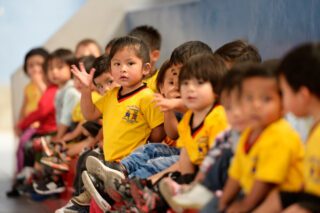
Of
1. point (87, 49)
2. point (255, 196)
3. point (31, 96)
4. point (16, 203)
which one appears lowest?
point (16, 203)

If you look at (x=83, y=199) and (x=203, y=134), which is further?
(x=83, y=199)

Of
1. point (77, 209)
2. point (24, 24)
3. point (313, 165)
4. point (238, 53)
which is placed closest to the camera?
point (313, 165)

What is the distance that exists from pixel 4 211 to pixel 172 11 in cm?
185

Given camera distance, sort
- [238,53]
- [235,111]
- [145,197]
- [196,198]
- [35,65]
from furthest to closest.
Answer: [35,65] < [238,53] < [145,197] < [196,198] < [235,111]

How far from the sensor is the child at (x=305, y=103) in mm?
2801

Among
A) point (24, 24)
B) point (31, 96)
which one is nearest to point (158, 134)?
point (31, 96)

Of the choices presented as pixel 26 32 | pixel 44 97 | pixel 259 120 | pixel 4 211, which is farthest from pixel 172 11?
pixel 26 32

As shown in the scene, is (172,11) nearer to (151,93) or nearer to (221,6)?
(221,6)

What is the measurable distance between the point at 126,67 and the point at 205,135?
112 cm

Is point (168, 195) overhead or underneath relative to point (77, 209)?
overhead

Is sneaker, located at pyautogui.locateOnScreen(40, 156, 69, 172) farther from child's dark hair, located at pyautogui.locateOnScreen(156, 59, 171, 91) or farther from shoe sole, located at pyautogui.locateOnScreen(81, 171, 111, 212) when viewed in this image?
child's dark hair, located at pyautogui.locateOnScreen(156, 59, 171, 91)

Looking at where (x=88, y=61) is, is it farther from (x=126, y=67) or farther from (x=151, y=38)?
(x=126, y=67)

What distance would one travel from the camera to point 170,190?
3.43 meters

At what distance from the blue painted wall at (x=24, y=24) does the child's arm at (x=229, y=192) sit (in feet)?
27.3
